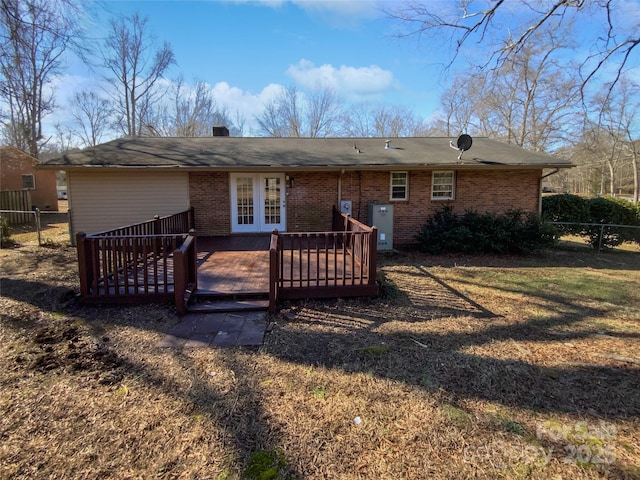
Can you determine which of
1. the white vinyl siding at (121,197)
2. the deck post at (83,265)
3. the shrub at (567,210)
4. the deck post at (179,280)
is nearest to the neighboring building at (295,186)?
the white vinyl siding at (121,197)

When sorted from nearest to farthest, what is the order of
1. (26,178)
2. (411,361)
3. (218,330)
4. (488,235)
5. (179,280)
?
(411,361) → (218,330) → (179,280) → (488,235) → (26,178)

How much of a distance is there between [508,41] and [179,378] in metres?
9.44

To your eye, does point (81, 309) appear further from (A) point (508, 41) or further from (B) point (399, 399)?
(A) point (508, 41)

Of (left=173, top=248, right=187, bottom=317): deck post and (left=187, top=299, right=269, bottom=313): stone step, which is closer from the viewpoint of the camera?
(left=173, top=248, right=187, bottom=317): deck post

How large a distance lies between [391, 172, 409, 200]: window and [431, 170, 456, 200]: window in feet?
2.73

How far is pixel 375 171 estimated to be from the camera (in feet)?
35.4

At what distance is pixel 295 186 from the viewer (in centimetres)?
1086

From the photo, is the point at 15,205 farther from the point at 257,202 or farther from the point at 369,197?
the point at 369,197

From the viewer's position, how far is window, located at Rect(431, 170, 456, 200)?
11.0 meters

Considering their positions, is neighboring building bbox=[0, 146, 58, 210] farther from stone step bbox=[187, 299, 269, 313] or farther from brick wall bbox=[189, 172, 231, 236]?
stone step bbox=[187, 299, 269, 313]

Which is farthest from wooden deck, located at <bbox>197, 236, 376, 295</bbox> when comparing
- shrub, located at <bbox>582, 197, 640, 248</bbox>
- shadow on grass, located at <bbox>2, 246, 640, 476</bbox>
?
shrub, located at <bbox>582, 197, 640, 248</bbox>

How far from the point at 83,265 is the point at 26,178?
23.0m

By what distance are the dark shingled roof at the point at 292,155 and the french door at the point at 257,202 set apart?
2.09 feet

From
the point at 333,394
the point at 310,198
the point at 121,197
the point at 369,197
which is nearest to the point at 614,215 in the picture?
the point at 369,197
